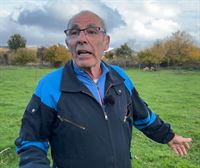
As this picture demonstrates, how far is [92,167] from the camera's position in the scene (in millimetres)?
2869

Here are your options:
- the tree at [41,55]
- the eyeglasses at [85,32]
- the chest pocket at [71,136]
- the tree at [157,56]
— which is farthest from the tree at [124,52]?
the chest pocket at [71,136]

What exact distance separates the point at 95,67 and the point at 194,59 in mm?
77689

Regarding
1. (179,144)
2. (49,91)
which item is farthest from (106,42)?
(179,144)

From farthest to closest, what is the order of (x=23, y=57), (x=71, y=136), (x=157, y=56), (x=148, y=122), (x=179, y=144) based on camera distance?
(x=157, y=56) → (x=23, y=57) → (x=179, y=144) → (x=148, y=122) → (x=71, y=136)

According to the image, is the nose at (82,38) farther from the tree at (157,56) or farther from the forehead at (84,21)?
the tree at (157,56)

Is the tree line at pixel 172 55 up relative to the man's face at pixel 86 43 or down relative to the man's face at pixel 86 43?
down

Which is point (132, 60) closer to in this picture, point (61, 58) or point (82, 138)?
point (61, 58)

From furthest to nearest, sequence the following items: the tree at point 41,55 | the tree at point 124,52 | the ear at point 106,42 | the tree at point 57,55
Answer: the tree at point 124,52 → the tree at point 41,55 → the tree at point 57,55 → the ear at point 106,42

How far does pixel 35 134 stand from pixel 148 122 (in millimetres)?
1147

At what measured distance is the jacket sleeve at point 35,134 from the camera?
2.63 meters

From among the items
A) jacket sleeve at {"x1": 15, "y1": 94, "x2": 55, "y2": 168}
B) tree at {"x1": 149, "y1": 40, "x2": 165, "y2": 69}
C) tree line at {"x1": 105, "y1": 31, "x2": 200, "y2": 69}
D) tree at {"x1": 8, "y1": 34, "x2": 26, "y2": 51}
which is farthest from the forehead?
tree at {"x1": 8, "y1": 34, "x2": 26, "y2": 51}

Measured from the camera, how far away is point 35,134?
2.73 m

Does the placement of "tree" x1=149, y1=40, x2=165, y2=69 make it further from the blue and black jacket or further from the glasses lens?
the blue and black jacket

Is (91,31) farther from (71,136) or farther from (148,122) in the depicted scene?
(148,122)
